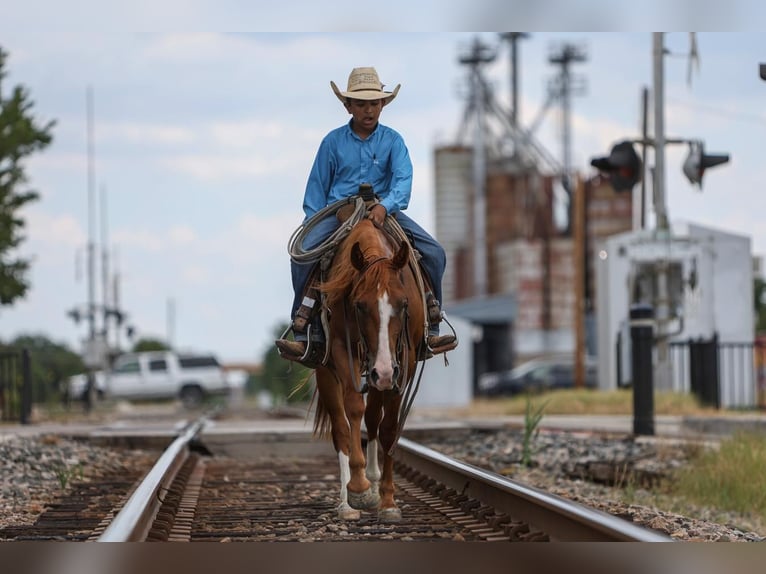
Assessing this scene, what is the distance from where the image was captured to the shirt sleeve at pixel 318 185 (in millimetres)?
8297

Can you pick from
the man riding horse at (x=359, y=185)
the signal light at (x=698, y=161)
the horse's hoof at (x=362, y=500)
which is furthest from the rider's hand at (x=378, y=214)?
the signal light at (x=698, y=161)

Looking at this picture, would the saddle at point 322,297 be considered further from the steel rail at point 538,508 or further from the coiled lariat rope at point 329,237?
the steel rail at point 538,508

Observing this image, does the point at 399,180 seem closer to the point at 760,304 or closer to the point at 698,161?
the point at 698,161

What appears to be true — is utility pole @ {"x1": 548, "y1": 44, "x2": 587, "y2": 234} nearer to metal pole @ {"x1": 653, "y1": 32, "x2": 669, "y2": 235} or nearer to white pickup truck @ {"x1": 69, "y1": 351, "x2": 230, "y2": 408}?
white pickup truck @ {"x1": 69, "y1": 351, "x2": 230, "y2": 408}

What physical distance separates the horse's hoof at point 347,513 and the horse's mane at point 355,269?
1.13 m

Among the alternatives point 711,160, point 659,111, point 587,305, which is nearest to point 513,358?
point 587,305

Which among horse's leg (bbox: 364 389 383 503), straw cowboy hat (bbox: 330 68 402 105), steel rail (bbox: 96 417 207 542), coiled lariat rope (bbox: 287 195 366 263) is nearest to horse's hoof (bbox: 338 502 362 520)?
horse's leg (bbox: 364 389 383 503)

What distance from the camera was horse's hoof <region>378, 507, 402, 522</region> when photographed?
792 centimetres

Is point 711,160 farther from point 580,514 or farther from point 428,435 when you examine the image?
point 580,514

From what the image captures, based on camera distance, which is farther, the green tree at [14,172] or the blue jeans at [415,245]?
the green tree at [14,172]

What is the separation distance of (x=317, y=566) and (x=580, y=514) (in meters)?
1.17

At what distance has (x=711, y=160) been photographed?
62.0 ft

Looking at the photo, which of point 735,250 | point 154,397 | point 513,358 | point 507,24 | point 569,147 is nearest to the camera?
point 507,24

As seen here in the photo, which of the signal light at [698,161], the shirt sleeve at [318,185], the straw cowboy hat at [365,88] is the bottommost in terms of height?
the shirt sleeve at [318,185]
